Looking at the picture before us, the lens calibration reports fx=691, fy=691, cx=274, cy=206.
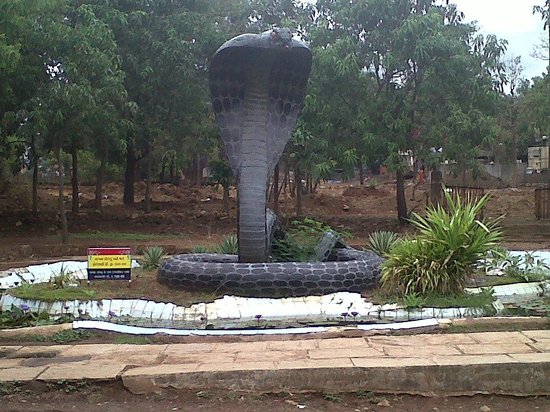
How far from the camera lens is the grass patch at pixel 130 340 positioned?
6.14 meters

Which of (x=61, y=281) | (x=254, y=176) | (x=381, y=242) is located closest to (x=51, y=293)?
(x=61, y=281)

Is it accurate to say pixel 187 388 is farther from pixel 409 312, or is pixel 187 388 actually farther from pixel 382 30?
pixel 382 30

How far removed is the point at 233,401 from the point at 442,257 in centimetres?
419

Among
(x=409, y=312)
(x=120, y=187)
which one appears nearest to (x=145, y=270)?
(x=409, y=312)

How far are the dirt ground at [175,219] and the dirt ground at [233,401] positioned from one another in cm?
918

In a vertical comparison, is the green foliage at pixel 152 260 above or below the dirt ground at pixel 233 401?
above

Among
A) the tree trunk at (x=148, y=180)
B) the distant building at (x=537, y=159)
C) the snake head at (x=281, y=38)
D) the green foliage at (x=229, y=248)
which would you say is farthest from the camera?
the distant building at (x=537, y=159)

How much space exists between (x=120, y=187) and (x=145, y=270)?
21.6m

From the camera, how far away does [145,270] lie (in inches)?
417

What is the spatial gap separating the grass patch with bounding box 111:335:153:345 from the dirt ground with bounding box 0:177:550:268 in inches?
286

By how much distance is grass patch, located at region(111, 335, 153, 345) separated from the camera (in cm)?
614

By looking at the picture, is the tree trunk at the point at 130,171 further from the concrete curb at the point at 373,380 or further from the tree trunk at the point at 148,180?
the concrete curb at the point at 373,380

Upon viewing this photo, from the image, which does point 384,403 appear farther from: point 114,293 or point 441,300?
point 114,293

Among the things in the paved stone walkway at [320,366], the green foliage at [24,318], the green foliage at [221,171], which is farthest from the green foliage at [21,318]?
the green foliage at [221,171]
